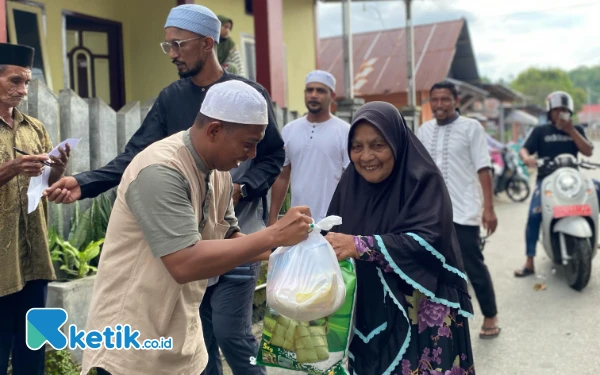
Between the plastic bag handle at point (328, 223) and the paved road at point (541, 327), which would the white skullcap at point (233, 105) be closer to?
the plastic bag handle at point (328, 223)

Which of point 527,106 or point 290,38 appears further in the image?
point 527,106

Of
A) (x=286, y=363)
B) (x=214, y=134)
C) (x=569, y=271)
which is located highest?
(x=214, y=134)

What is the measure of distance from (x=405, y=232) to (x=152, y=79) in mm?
7252

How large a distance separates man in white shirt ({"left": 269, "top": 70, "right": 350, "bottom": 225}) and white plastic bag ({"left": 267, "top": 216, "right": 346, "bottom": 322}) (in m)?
2.14

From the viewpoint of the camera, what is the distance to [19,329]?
339 centimetres

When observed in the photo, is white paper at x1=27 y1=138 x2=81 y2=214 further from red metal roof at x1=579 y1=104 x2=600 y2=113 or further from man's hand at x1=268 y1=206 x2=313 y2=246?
red metal roof at x1=579 y1=104 x2=600 y2=113

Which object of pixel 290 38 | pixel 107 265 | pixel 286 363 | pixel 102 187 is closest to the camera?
pixel 107 265

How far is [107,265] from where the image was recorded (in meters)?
2.17

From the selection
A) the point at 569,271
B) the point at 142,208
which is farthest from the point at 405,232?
the point at 569,271

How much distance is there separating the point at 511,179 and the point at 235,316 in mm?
12982

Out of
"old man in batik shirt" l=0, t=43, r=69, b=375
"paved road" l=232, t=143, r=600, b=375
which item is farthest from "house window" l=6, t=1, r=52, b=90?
"paved road" l=232, t=143, r=600, b=375

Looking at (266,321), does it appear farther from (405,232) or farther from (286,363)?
(405,232)

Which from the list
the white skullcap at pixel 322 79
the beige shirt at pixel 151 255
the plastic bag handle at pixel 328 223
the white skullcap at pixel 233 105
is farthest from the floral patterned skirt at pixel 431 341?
the white skullcap at pixel 322 79

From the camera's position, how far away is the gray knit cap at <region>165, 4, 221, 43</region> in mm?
3207
